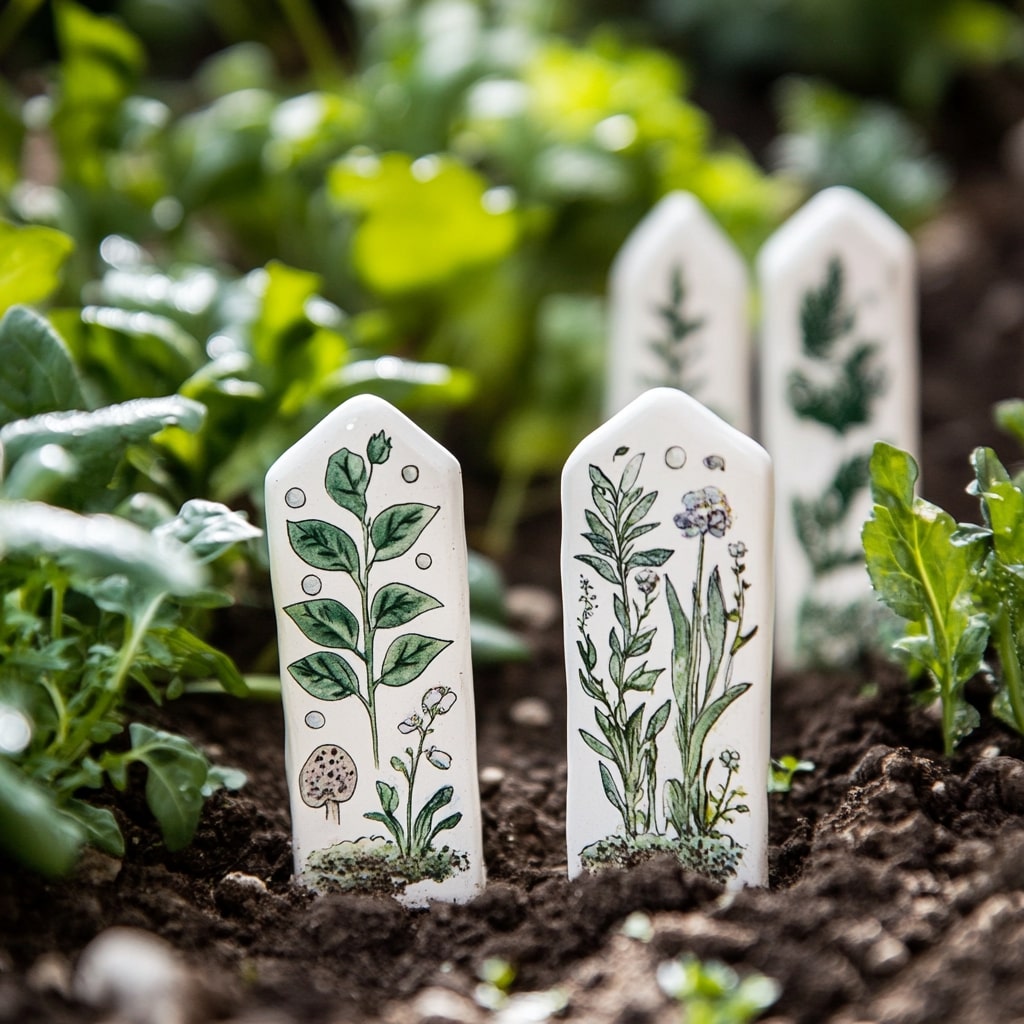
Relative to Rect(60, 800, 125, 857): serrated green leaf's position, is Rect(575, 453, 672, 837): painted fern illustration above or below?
above

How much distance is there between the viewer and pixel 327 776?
3.94ft

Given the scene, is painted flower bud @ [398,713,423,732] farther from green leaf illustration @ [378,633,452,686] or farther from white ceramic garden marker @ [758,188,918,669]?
white ceramic garden marker @ [758,188,918,669]

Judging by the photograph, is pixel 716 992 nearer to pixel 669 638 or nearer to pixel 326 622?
pixel 669 638

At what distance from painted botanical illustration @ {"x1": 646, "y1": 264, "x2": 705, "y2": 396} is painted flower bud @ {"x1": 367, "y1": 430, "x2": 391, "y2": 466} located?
748 mm

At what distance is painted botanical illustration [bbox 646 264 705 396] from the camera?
1788 mm

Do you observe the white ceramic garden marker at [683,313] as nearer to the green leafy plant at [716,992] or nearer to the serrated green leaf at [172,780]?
the serrated green leaf at [172,780]

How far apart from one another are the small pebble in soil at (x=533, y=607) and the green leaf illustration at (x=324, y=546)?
2.62 feet

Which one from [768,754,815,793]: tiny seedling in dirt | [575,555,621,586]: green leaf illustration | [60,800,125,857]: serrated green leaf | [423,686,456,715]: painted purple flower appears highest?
[575,555,621,586]: green leaf illustration

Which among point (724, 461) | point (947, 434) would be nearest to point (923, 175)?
point (947, 434)

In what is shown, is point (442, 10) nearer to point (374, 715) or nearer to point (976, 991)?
point (374, 715)

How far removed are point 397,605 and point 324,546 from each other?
0.27 feet

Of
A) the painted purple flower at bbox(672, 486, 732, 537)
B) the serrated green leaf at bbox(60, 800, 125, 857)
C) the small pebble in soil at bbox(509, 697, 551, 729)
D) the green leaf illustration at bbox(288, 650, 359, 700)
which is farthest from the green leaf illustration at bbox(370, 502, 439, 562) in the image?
the small pebble in soil at bbox(509, 697, 551, 729)

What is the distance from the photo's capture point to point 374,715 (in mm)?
1191

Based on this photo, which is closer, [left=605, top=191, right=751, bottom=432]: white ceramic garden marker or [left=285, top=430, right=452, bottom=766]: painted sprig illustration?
[left=285, top=430, right=452, bottom=766]: painted sprig illustration
